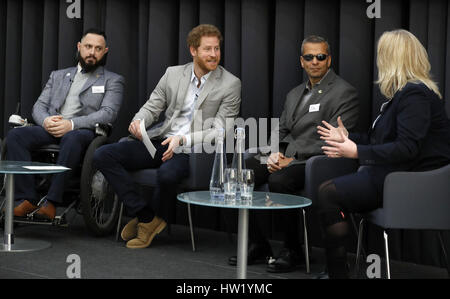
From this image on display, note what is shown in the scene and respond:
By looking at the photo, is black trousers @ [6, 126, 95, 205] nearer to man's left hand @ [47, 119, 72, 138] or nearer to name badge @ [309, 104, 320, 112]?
man's left hand @ [47, 119, 72, 138]

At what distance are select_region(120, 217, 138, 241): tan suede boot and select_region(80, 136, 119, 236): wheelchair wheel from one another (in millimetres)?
231

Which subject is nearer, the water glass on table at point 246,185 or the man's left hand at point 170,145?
the water glass on table at point 246,185

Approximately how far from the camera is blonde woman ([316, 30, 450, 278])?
288 centimetres

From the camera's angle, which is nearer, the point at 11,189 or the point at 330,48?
the point at 11,189

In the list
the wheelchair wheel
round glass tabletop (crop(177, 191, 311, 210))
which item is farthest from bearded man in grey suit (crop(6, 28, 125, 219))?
round glass tabletop (crop(177, 191, 311, 210))

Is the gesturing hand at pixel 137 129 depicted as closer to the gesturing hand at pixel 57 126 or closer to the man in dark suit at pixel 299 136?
the gesturing hand at pixel 57 126

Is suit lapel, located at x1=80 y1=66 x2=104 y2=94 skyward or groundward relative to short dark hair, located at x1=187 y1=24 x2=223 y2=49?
groundward

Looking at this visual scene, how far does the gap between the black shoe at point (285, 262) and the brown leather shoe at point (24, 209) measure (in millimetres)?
1626

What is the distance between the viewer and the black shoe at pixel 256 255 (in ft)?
11.7

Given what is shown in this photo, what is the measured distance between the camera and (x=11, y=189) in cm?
368

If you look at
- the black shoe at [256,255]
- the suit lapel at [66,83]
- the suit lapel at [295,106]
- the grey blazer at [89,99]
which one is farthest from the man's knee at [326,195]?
the suit lapel at [66,83]
